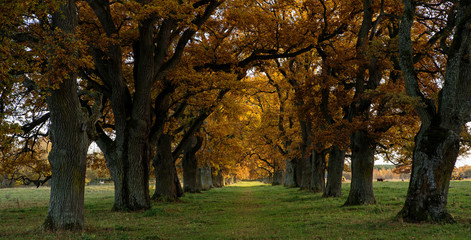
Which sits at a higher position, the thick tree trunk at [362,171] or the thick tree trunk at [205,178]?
the thick tree trunk at [362,171]

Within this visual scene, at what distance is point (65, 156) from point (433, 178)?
11.0 meters

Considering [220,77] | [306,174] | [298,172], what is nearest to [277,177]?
[298,172]

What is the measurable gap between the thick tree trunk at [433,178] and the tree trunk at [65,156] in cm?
999

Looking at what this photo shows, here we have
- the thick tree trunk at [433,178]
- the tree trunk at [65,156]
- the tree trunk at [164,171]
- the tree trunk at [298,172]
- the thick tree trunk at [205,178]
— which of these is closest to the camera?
the tree trunk at [65,156]

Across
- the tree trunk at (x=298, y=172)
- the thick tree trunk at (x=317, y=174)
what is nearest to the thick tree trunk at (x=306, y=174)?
the thick tree trunk at (x=317, y=174)

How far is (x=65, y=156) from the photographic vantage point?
33.1 ft

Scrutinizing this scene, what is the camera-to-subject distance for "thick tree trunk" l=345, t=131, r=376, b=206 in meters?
17.1

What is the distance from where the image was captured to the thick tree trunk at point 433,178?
10.5m

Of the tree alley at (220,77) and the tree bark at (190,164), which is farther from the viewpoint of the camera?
the tree bark at (190,164)

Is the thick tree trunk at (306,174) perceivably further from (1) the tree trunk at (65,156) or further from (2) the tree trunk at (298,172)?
(1) the tree trunk at (65,156)

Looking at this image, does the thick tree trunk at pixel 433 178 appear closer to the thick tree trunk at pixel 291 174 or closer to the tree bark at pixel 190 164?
the tree bark at pixel 190 164

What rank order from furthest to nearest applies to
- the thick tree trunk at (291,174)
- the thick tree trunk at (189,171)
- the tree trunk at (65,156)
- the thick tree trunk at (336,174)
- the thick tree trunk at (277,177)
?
the thick tree trunk at (277,177), the thick tree trunk at (291,174), the thick tree trunk at (189,171), the thick tree trunk at (336,174), the tree trunk at (65,156)

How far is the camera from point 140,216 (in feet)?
46.6

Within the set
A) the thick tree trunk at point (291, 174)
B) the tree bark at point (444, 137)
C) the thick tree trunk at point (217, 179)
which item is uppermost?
the tree bark at point (444, 137)
